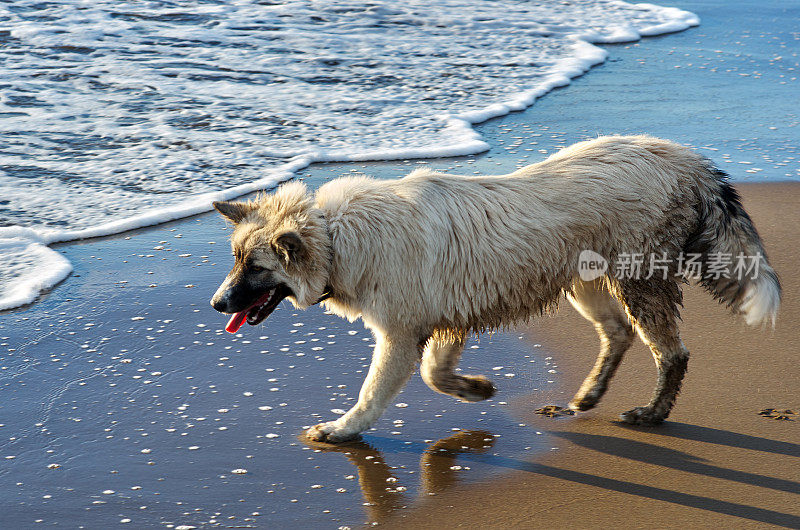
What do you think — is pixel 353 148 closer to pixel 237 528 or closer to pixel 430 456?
pixel 430 456

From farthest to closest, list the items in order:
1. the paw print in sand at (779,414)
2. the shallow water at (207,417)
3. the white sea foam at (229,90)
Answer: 1. the white sea foam at (229,90)
2. the paw print in sand at (779,414)
3. the shallow water at (207,417)

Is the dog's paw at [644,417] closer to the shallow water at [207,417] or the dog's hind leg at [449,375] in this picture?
the shallow water at [207,417]

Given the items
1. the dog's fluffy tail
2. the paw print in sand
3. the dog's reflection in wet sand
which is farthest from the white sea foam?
the paw print in sand

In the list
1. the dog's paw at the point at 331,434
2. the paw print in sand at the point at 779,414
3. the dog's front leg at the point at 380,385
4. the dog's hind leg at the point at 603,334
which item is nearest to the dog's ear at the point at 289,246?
the dog's front leg at the point at 380,385

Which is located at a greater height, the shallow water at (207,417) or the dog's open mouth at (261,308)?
the dog's open mouth at (261,308)

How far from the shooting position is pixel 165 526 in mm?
3924

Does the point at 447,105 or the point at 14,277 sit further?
the point at 447,105

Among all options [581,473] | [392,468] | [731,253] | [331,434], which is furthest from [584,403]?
[331,434]

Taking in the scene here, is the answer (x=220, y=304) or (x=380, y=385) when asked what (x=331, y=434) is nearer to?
(x=380, y=385)

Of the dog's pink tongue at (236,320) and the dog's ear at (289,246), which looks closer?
the dog's ear at (289,246)

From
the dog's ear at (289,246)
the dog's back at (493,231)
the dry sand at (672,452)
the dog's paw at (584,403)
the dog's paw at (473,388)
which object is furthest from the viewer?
the dog's paw at (584,403)

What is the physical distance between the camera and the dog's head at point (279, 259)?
4.45 metres

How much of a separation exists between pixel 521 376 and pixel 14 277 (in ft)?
12.7

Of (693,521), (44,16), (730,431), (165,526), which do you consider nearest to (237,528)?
(165,526)
